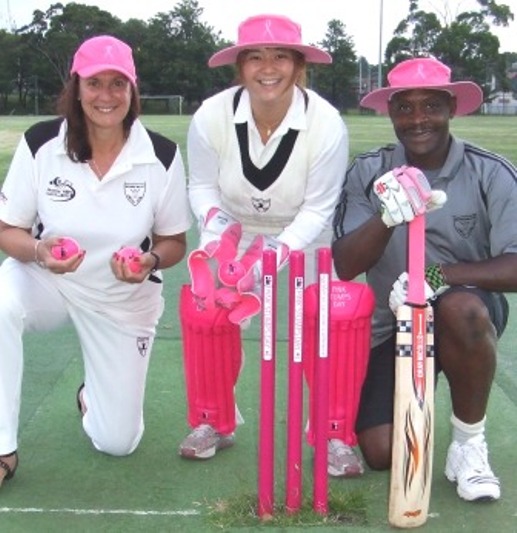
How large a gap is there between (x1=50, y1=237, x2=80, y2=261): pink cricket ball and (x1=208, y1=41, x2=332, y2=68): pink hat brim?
2.75 feet

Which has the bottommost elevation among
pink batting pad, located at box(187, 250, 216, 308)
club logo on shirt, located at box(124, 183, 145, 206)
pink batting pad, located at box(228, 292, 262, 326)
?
pink batting pad, located at box(228, 292, 262, 326)

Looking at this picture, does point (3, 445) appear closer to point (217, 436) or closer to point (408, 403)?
point (217, 436)

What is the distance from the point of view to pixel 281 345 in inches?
181

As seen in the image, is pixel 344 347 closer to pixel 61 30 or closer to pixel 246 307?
pixel 246 307

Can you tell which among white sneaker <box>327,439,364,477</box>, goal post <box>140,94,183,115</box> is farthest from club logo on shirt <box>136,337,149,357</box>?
goal post <box>140,94,183,115</box>

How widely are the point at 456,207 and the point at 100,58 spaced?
4.21 feet

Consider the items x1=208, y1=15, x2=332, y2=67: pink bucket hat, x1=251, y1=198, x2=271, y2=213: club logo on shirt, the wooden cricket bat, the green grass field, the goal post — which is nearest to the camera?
the wooden cricket bat

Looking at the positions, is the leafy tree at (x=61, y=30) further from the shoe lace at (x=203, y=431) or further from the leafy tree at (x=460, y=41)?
the shoe lace at (x=203, y=431)

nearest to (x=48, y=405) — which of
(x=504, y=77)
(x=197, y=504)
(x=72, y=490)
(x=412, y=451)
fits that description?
(x=72, y=490)

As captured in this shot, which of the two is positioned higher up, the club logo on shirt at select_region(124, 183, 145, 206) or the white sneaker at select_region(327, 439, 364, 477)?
the club logo on shirt at select_region(124, 183, 145, 206)

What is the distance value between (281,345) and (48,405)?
1286mm

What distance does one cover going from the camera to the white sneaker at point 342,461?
3158 millimetres

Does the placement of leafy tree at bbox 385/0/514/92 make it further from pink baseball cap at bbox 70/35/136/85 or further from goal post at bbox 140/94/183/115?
pink baseball cap at bbox 70/35/136/85

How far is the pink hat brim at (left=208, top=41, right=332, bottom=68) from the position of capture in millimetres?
3055
